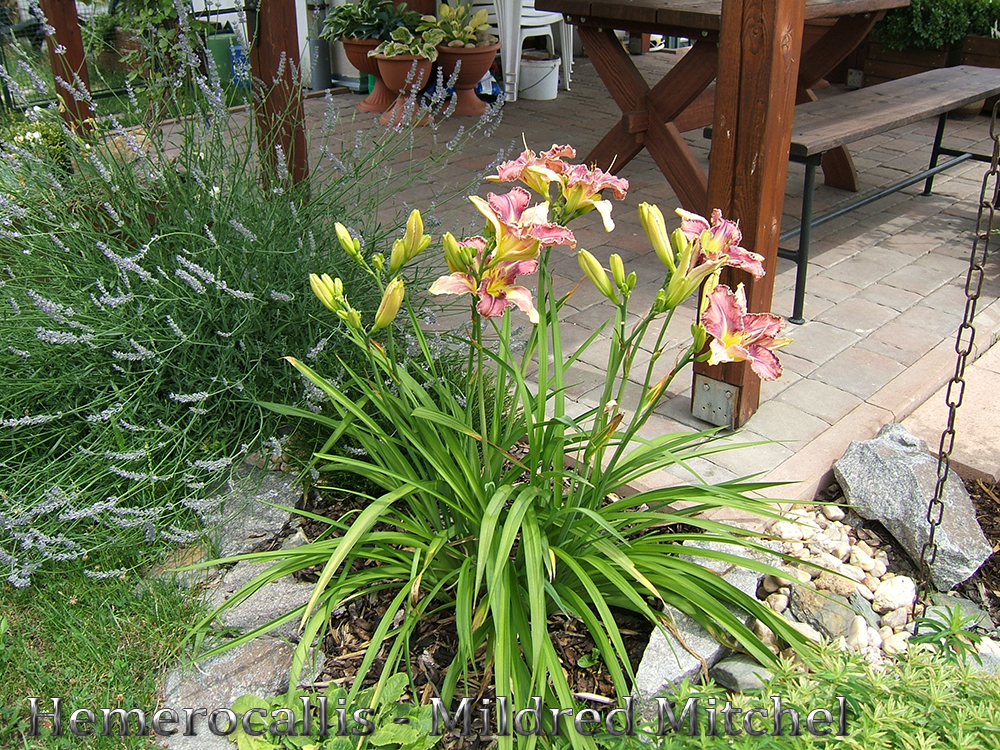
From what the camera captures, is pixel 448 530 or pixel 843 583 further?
pixel 843 583

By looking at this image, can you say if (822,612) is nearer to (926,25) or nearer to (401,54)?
(401,54)

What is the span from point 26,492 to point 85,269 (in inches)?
23.7

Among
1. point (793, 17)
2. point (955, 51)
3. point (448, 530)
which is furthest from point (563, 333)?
point (955, 51)

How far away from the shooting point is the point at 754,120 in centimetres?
246

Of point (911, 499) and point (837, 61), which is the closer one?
point (911, 499)

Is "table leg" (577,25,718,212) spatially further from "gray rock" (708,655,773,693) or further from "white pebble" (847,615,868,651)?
"gray rock" (708,655,773,693)

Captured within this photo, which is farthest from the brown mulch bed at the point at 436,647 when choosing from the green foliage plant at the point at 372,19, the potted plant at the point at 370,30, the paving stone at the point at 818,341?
the green foliage plant at the point at 372,19

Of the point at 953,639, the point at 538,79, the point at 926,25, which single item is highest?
the point at 926,25

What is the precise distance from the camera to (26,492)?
7.50 feet

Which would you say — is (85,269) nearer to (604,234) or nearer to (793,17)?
(793,17)

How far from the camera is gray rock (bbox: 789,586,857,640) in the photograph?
6.62ft

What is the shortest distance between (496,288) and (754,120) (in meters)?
1.20

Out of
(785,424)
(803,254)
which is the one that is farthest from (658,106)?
(785,424)

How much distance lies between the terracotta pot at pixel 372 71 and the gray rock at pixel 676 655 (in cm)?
499
